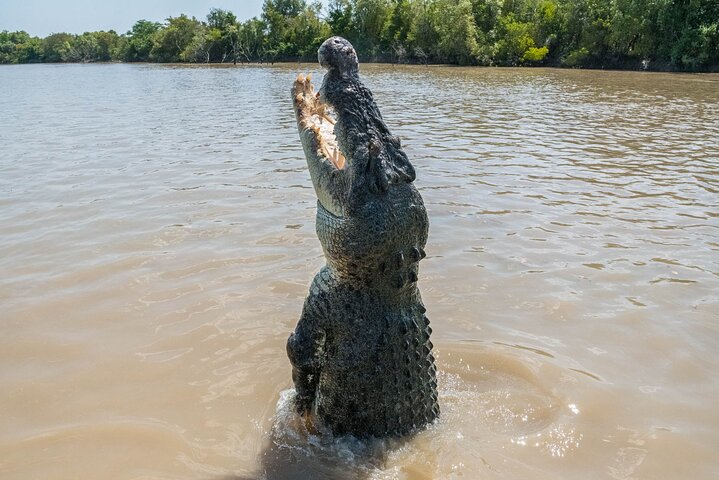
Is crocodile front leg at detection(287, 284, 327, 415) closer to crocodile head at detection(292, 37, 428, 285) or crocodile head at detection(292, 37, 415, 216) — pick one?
crocodile head at detection(292, 37, 428, 285)

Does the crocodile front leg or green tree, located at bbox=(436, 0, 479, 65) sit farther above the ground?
green tree, located at bbox=(436, 0, 479, 65)

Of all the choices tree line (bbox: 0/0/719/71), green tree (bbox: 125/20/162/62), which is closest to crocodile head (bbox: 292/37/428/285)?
tree line (bbox: 0/0/719/71)

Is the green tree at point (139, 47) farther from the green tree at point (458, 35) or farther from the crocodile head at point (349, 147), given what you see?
the crocodile head at point (349, 147)

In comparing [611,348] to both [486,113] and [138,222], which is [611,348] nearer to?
[138,222]

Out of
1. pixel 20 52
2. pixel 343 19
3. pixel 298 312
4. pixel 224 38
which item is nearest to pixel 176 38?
pixel 224 38

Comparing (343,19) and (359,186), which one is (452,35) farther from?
(359,186)

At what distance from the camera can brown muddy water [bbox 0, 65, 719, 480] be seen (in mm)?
2791

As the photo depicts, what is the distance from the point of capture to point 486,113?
15.8 m

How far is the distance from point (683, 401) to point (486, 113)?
44.4ft

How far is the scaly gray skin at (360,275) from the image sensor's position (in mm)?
2402

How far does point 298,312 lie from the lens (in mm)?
4324

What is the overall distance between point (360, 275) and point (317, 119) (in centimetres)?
87

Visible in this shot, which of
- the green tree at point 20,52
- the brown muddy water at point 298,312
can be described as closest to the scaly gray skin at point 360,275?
the brown muddy water at point 298,312

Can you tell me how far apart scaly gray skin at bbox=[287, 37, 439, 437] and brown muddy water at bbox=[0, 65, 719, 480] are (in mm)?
294
